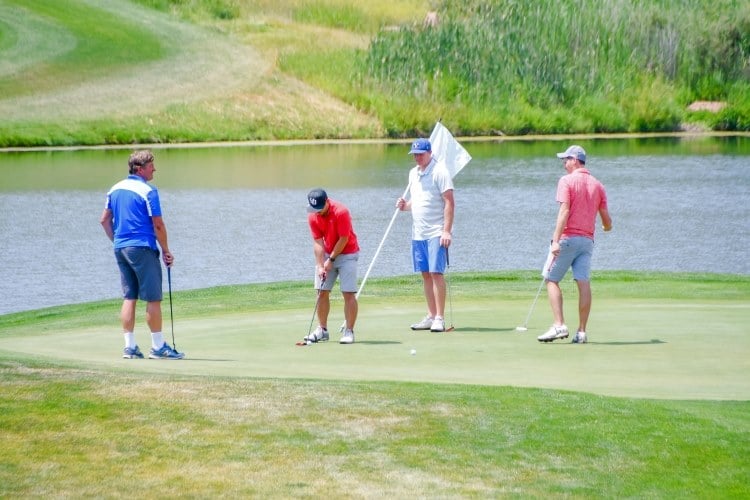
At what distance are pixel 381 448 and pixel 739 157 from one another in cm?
4090

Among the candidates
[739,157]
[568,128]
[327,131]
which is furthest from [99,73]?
[739,157]

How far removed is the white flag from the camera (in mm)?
14747

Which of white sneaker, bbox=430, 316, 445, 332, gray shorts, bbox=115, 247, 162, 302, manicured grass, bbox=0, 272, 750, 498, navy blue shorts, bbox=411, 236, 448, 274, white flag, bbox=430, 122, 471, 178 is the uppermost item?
white flag, bbox=430, 122, 471, 178

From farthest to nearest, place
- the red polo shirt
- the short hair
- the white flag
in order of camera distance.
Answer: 1. the white flag
2. the red polo shirt
3. the short hair

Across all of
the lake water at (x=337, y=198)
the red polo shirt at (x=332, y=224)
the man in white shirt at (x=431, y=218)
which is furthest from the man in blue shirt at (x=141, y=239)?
the lake water at (x=337, y=198)

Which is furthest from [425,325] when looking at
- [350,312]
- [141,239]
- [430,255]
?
[141,239]

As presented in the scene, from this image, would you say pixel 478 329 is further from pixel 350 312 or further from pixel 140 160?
pixel 140 160

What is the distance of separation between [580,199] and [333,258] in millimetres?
2081

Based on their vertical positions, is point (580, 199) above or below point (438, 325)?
above

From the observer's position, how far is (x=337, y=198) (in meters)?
35.4

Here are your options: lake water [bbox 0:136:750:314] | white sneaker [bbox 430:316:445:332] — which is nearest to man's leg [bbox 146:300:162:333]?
white sneaker [bbox 430:316:445:332]

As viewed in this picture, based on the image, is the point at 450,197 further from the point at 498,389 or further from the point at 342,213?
the point at 498,389

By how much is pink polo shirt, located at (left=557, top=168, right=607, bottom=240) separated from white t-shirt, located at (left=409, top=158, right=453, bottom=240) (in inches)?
43.9

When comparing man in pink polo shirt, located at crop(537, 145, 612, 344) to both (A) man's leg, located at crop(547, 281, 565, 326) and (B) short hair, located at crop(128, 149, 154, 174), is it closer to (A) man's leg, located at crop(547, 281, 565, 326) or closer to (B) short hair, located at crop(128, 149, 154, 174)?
(A) man's leg, located at crop(547, 281, 565, 326)
